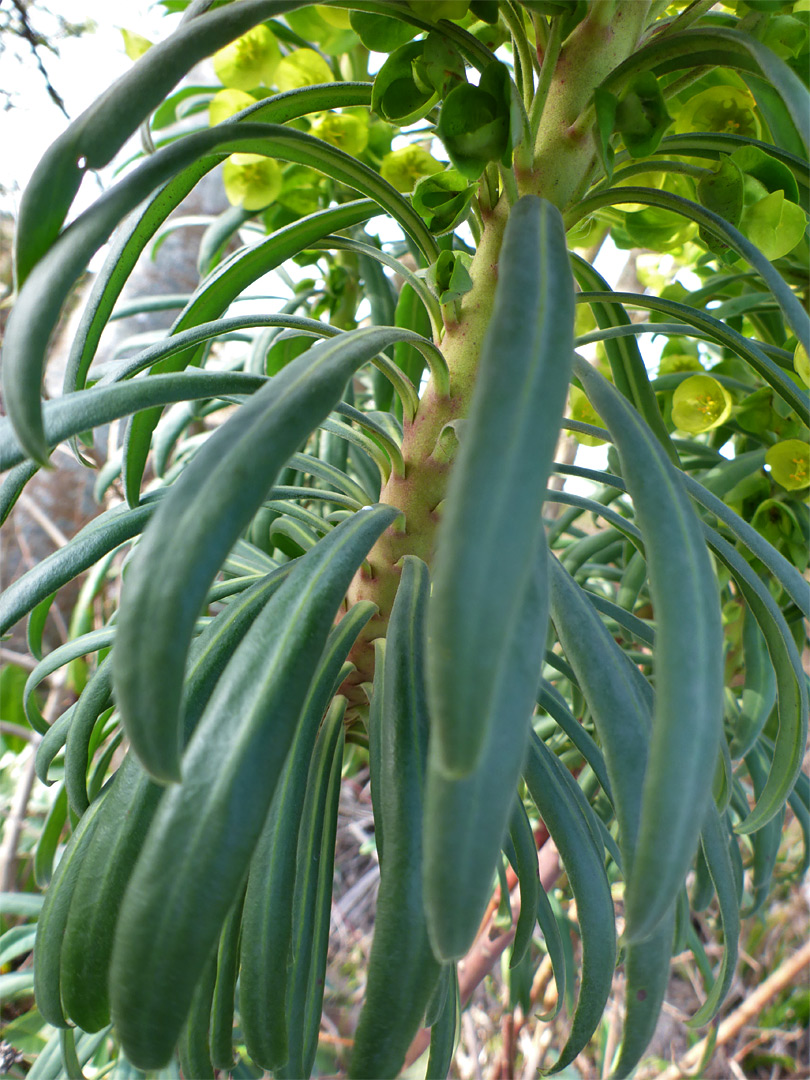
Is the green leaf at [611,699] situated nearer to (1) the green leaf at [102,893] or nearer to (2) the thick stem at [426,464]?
(2) the thick stem at [426,464]

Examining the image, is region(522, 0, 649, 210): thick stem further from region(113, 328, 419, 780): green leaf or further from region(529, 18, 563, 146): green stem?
region(113, 328, 419, 780): green leaf

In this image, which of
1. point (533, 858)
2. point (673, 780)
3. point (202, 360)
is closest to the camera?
point (673, 780)

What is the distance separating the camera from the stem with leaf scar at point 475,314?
55 cm

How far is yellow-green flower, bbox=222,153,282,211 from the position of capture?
2.84ft

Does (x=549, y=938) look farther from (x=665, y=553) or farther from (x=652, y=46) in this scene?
(x=652, y=46)

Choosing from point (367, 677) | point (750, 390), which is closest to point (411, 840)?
point (367, 677)

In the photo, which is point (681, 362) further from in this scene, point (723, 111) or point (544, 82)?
point (544, 82)

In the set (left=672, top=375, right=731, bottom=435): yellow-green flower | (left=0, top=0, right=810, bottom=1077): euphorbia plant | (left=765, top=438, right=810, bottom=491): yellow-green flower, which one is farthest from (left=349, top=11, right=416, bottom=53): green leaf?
(left=765, top=438, right=810, bottom=491): yellow-green flower

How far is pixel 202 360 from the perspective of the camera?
36.6 inches

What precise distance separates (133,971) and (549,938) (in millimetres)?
440

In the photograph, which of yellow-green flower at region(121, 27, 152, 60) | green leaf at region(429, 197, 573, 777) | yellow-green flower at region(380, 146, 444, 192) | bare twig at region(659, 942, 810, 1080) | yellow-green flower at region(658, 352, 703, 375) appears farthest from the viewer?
bare twig at region(659, 942, 810, 1080)

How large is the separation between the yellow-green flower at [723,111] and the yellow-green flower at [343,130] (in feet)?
1.15

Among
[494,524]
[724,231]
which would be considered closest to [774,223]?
[724,231]

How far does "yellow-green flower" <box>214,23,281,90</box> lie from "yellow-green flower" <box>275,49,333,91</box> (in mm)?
23
